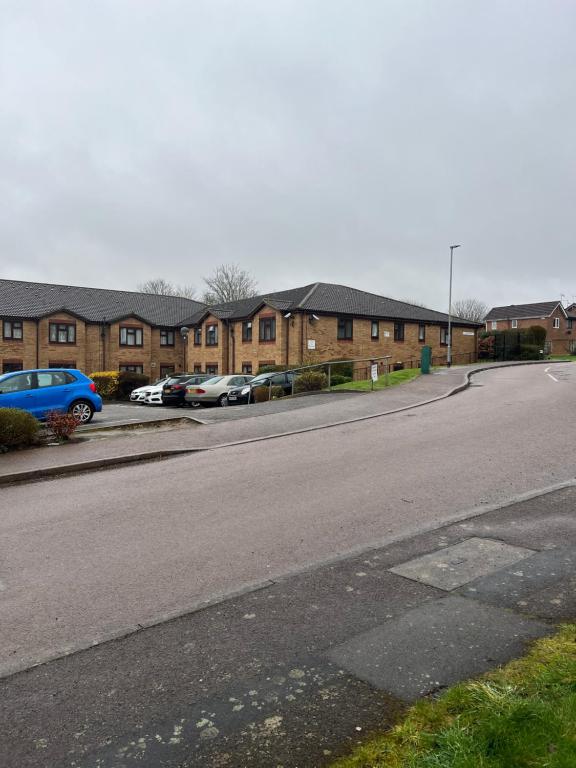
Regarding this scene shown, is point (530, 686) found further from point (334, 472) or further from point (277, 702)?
point (334, 472)

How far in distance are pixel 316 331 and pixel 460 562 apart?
32156 mm

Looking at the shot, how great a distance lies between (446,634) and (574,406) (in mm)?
13266

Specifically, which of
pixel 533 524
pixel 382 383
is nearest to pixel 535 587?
pixel 533 524

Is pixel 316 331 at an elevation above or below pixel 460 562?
above

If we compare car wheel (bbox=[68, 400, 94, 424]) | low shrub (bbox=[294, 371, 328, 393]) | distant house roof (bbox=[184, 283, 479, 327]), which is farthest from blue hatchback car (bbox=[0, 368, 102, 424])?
distant house roof (bbox=[184, 283, 479, 327])

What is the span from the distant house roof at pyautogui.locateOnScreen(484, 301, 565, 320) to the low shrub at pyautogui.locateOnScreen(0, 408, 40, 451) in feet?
244

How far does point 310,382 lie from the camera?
2272 cm

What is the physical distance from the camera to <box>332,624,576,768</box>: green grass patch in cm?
254

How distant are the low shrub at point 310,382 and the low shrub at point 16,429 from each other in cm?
1200

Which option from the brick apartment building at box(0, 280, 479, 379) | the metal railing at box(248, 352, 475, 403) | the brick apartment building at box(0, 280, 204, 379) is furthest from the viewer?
the brick apartment building at box(0, 280, 204, 379)

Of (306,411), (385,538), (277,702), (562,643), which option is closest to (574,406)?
(306,411)

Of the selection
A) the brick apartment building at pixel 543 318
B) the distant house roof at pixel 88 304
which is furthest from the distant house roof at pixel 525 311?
the distant house roof at pixel 88 304

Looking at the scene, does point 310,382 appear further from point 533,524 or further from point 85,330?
point 85,330

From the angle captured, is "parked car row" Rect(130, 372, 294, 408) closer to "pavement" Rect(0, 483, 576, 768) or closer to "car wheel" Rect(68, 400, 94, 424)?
"car wheel" Rect(68, 400, 94, 424)
